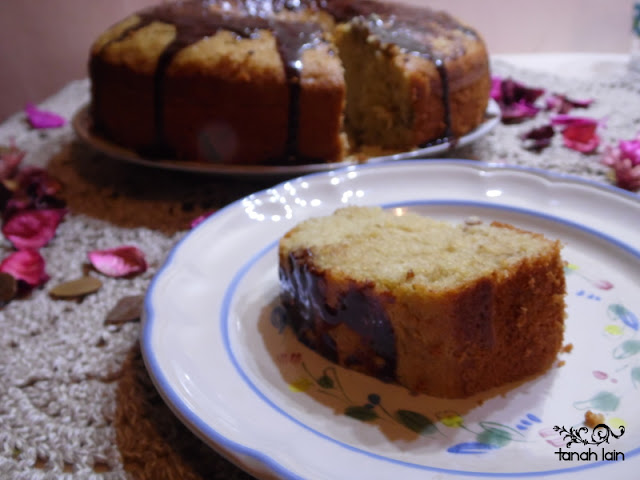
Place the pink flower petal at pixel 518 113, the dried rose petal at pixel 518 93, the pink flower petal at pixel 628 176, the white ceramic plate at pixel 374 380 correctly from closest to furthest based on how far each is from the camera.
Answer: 1. the white ceramic plate at pixel 374 380
2. the pink flower petal at pixel 628 176
3. the pink flower petal at pixel 518 113
4. the dried rose petal at pixel 518 93

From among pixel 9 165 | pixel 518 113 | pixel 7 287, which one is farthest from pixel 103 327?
pixel 518 113

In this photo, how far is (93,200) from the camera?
1729mm

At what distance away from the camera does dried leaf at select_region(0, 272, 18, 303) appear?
1271 millimetres

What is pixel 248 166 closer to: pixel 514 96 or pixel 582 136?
pixel 582 136

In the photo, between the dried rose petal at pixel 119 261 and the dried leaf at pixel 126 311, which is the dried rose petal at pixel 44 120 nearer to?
the dried rose petal at pixel 119 261

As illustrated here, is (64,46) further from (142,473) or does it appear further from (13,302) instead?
(142,473)

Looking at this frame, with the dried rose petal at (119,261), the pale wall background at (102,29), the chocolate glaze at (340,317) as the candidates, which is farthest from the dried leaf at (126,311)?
the pale wall background at (102,29)

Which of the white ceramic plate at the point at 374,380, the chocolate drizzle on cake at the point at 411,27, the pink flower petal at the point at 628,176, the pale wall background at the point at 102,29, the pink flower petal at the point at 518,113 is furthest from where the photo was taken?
the pale wall background at the point at 102,29

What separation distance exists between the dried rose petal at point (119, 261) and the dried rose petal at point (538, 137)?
1.28 meters

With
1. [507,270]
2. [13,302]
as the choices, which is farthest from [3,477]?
[507,270]

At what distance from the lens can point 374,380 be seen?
36.1 inches

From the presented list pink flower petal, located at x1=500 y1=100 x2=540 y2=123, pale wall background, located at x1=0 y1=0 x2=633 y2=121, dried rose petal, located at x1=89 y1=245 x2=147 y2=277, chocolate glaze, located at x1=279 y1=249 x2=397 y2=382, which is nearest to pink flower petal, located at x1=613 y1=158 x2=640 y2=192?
pink flower petal, located at x1=500 y1=100 x2=540 y2=123

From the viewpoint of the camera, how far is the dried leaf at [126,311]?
1.17 meters

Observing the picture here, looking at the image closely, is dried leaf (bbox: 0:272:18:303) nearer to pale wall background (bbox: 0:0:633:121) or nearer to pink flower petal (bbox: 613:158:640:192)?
pink flower petal (bbox: 613:158:640:192)
